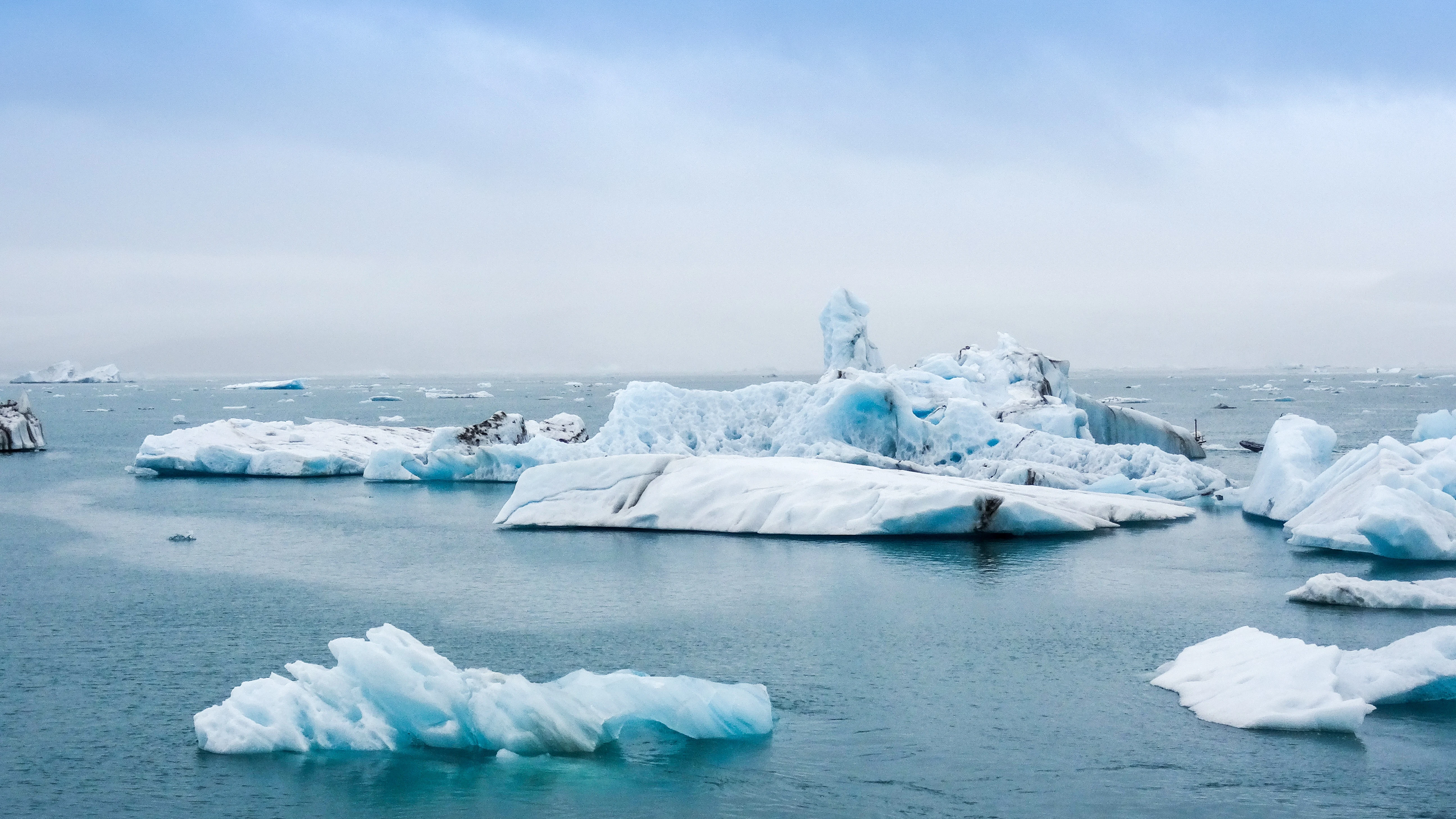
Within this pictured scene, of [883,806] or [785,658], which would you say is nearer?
[883,806]

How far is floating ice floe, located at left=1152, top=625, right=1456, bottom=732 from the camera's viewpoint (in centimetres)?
968

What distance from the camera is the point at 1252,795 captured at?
833cm

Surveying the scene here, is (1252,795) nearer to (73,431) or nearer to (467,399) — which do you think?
(73,431)

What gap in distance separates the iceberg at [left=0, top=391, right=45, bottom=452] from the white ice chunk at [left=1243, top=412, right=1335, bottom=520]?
130ft

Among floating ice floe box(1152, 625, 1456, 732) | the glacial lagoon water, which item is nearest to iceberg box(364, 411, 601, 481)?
the glacial lagoon water

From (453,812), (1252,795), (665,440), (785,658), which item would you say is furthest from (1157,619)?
(665,440)

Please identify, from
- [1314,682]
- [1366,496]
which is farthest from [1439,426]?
[1314,682]

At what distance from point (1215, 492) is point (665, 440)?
39.4 feet

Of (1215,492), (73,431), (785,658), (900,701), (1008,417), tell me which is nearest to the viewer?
(900,701)

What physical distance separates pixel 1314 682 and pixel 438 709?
6884 millimetres

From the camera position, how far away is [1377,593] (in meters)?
14.2

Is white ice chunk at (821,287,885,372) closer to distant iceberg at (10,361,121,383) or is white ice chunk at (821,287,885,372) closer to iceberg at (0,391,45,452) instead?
iceberg at (0,391,45,452)

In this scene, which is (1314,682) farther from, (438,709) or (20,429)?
(20,429)

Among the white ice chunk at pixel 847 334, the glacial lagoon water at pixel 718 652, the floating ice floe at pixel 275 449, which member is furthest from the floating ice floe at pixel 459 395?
the glacial lagoon water at pixel 718 652
